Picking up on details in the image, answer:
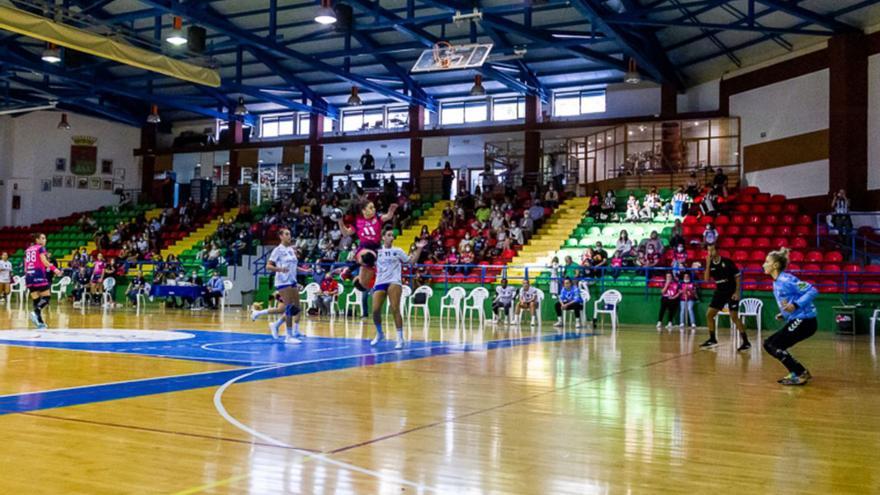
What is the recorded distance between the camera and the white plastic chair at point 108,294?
25609 mm

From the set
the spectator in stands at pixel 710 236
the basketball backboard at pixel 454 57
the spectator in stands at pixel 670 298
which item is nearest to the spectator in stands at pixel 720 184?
the spectator in stands at pixel 710 236

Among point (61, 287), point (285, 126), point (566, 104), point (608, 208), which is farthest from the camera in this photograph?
point (285, 126)

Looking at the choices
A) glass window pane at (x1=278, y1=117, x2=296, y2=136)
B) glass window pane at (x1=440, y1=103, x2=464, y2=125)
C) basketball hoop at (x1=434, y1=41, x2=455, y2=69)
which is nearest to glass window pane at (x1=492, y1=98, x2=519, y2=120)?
glass window pane at (x1=440, y1=103, x2=464, y2=125)

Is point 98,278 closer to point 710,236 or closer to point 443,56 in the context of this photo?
point 443,56

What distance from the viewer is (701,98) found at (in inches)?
1184

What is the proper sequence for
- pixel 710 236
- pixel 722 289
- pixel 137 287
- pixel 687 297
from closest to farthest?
pixel 722 289
pixel 687 297
pixel 710 236
pixel 137 287

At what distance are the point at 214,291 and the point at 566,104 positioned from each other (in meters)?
16.8

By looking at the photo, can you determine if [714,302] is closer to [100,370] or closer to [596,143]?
[100,370]

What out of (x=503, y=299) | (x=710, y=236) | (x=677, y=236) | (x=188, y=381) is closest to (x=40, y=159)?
(x=503, y=299)

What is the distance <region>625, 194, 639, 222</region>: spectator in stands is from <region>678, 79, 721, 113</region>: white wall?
18.8ft

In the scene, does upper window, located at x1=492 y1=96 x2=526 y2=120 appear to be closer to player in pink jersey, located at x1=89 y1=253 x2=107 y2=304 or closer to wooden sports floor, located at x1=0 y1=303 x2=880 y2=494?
player in pink jersey, located at x1=89 y1=253 x2=107 y2=304

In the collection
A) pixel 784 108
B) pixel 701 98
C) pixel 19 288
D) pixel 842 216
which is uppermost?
pixel 701 98

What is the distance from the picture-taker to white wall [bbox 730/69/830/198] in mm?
24531

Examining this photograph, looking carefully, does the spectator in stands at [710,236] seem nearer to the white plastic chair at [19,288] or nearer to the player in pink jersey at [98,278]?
the player in pink jersey at [98,278]
